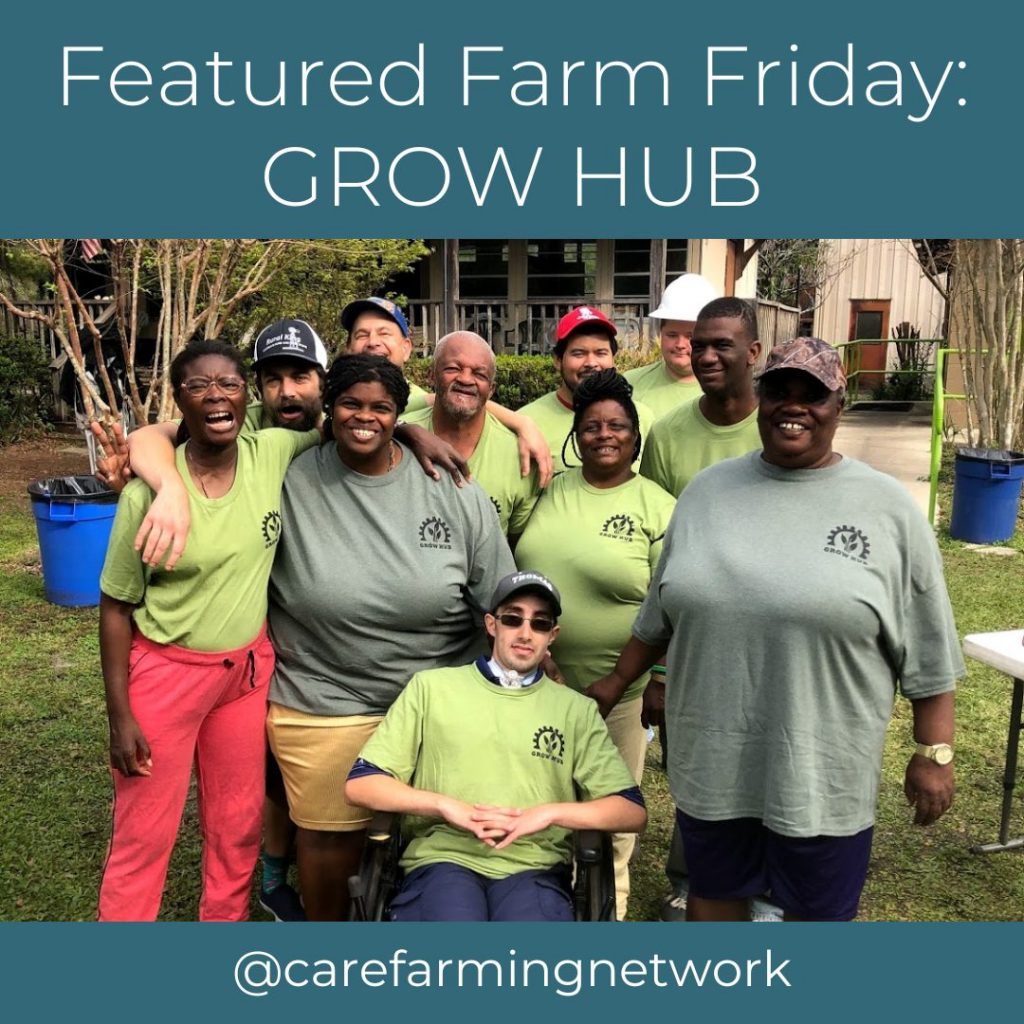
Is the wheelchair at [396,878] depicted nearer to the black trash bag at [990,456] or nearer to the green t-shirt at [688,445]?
the green t-shirt at [688,445]

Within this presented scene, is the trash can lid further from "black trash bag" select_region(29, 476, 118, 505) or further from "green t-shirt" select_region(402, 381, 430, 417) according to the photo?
"black trash bag" select_region(29, 476, 118, 505)

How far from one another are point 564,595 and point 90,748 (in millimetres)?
3025

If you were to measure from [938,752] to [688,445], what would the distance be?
1.33m

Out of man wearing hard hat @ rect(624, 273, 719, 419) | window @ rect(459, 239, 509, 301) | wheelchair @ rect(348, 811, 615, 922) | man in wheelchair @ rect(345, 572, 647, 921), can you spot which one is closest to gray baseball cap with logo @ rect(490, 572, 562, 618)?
man in wheelchair @ rect(345, 572, 647, 921)

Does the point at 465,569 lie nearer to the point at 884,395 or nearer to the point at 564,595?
the point at 564,595

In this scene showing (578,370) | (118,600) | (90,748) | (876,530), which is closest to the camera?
(876,530)

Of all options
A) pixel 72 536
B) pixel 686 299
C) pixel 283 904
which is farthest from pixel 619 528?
pixel 72 536

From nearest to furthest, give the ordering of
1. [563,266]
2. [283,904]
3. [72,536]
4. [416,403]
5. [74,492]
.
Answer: [283,904] → [416,403] → [72,536] → [74,492] → [563,266]

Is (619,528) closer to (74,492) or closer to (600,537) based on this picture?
(600,537)

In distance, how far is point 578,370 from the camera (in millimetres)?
4008

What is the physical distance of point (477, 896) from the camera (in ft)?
8.65

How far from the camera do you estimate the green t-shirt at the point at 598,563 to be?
3.13 metres

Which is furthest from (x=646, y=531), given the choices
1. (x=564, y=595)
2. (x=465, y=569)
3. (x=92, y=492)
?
(x=92, y=492)

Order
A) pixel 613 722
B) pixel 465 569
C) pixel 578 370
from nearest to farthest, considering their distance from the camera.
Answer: pixel 465 569 < pixel 613 722 < pixel 578 370
